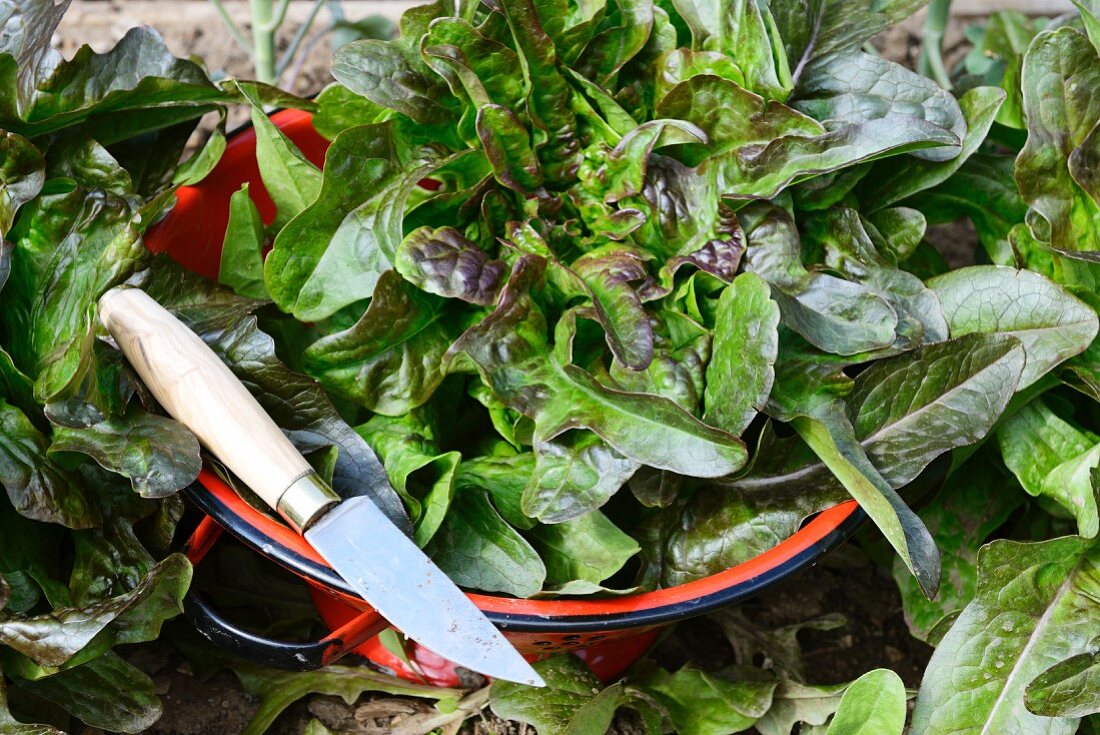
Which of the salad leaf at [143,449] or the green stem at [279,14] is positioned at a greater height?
the green stem at [279,14]

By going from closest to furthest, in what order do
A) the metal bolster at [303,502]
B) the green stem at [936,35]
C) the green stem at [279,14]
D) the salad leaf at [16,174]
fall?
1. the metal bolster at [303,502]
2. the salad leaf at [16,174]
3. the green stem at [279,14]
4. the green stem at [936,35]

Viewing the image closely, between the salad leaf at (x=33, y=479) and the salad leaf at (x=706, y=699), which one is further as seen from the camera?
the salad leaf at (x=706, y=699)

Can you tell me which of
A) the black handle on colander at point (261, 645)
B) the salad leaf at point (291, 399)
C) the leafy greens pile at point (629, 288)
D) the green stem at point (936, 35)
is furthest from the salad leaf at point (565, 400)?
the green stem at point (936, 35)

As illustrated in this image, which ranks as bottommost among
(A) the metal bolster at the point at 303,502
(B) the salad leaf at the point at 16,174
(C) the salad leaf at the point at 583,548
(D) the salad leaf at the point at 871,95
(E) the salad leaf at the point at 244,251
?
(C) the salad leaf at the point at 583,548

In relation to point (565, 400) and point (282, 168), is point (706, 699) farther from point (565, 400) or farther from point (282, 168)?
point (282, 168)

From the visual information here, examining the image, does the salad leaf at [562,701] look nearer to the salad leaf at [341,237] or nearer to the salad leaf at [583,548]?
the salad leaf at [583,548]

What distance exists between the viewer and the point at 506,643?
0.72m

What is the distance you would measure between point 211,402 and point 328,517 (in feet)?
0.34

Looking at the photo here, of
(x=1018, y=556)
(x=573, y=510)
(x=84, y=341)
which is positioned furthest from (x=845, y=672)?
(x=84, y=341)

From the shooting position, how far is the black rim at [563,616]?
0.73 m

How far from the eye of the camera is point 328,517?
72cm

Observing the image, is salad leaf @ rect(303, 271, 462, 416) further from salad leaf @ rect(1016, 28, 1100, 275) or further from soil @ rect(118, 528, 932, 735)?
salad leaf @ rect(1016, 28, 1100, 275)

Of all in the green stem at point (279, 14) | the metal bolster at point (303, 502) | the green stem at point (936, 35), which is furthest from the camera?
the green stem at point (936, 35)

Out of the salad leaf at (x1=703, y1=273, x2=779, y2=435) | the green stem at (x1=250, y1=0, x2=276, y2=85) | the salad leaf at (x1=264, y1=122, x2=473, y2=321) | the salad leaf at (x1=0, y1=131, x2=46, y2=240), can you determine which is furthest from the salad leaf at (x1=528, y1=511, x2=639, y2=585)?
the green stem at (x1=250, y1=0, x2=276, y2=85)
